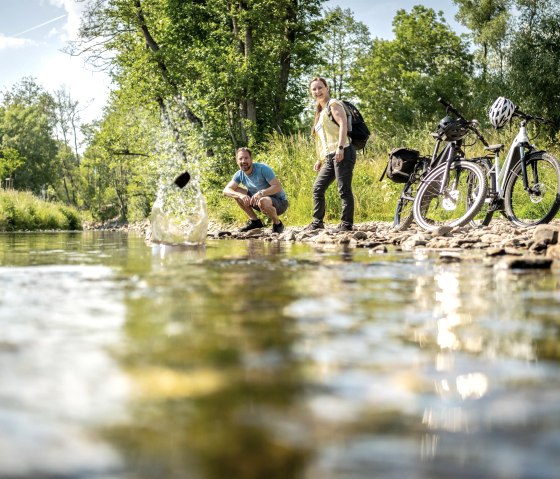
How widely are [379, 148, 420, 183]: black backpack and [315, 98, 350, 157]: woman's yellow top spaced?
1106 mm

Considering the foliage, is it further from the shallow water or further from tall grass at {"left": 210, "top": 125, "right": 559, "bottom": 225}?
the shallow water

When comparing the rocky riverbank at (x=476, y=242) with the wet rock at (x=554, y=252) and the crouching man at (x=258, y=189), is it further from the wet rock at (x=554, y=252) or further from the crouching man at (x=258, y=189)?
the crouching man at (x=258, y=189)

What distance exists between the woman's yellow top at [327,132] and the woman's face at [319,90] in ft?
0.47

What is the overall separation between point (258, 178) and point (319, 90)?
217 cm

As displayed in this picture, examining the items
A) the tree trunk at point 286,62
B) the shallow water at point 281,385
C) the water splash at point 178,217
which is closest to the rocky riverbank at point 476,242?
the water splash at point 178,217

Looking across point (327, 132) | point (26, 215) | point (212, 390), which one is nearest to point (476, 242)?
point (327, 132)

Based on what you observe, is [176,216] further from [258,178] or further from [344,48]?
[344,48]

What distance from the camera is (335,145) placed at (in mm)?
9445

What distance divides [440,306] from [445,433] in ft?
5.39

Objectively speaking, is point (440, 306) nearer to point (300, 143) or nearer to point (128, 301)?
point (128, 301)

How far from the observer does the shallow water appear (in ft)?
3.49

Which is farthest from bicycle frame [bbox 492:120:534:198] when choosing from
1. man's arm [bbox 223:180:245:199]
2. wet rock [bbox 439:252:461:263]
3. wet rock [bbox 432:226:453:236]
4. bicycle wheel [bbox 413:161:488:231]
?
man's arm [bbox 223:180:245:199]

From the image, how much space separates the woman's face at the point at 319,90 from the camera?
9.18m

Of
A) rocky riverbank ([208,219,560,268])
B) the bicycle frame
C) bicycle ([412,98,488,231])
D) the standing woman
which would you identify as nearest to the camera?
rocky riverbank ([208,219,560,268])
